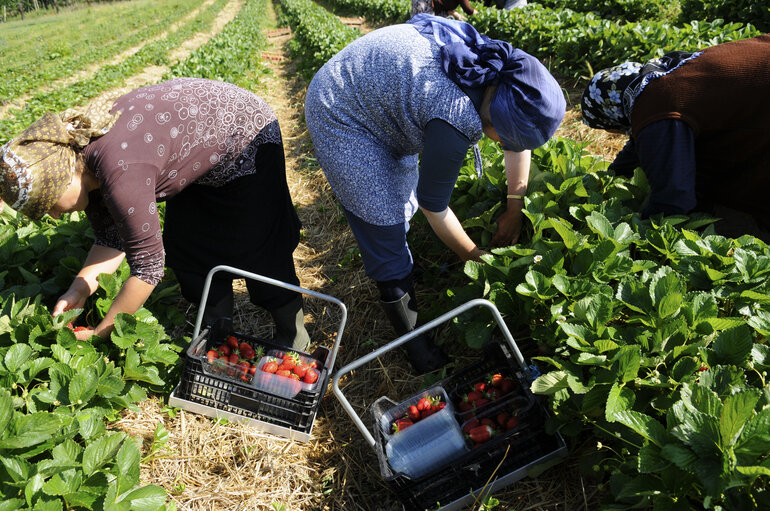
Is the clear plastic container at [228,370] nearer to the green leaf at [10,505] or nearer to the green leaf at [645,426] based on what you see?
the green leaf at [10,505]

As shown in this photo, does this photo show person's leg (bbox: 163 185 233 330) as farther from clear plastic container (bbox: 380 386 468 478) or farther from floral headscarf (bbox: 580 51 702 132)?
floral headscarf (bbox: 580 51 702 132)

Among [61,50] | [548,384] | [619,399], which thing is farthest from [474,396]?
[61,50]

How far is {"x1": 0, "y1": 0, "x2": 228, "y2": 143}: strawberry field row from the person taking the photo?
7.23 metres

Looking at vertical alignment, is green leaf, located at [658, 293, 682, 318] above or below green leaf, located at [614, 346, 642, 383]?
above

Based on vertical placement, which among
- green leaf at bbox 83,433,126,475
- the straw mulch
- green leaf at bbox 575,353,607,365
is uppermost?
green leaf at bbox 575,353,607,365

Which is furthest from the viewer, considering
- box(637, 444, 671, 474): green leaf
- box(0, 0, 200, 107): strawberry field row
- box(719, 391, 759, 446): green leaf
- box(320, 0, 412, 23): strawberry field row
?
box(320, 0, 412, 23): strawberry field row

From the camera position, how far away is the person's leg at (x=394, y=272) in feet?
8.41

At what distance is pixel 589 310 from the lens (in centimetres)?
200

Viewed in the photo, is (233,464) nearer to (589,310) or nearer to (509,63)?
(589,310)

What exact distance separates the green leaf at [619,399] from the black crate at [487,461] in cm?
40

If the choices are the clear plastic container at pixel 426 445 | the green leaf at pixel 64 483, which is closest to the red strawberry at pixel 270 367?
the clear plastic container at pixel 426 445

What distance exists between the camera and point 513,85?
75.7 inches

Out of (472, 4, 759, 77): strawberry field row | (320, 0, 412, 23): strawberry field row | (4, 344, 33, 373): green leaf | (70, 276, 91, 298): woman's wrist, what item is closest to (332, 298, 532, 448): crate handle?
(4, 344, 33, 373): green leaf

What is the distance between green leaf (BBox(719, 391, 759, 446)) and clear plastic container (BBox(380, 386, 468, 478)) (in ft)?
3.35
